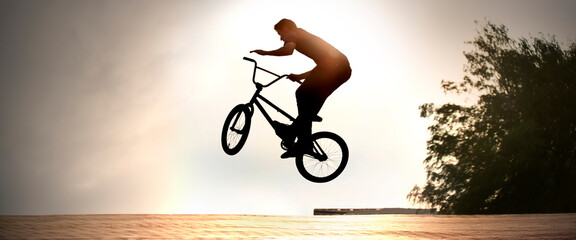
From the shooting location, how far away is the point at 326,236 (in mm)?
3018

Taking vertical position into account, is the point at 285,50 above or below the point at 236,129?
above

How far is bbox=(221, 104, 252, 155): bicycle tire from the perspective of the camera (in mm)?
6627

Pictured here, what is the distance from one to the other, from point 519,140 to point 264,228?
55.9 ft

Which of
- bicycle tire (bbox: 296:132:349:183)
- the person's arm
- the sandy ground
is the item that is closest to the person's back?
the person's arm

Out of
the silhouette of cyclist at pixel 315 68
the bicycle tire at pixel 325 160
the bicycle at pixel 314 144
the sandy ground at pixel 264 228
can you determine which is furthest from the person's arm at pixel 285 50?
the sandy ground at pixel 264 228

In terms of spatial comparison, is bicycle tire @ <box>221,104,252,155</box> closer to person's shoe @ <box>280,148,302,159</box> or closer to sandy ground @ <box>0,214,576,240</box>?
person's shoe @ <box>280,148,302,159</box>

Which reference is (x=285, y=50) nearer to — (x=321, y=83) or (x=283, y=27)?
(x=283, y=27)

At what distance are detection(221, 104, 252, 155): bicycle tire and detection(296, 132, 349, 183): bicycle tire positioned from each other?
528 millimetres

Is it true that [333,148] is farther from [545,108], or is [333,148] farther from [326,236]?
[545,108]

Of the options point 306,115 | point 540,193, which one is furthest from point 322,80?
point 540,193

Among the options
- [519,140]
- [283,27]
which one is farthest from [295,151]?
[519,140]

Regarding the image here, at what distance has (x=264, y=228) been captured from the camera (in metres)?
3.27

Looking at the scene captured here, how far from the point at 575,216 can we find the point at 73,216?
9.86 ft

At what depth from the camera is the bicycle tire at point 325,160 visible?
6.43m
